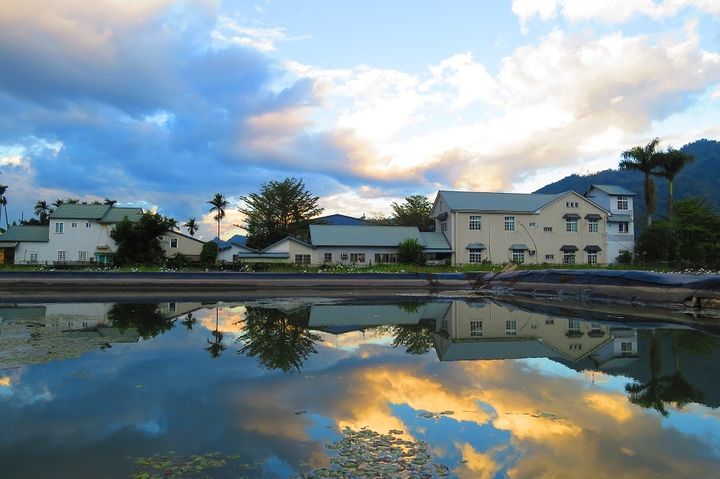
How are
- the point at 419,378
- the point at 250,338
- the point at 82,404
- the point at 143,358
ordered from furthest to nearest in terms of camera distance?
the point at 250,338 → the point at 143,358 → the point at 419,378 → the point at 82,404

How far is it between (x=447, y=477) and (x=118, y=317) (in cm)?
1332

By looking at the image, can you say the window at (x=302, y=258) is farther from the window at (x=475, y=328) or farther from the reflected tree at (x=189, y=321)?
the window at (x=475, y=328)

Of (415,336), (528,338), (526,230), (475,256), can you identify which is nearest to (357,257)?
(475,256)

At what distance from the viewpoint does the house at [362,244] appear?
127 feet

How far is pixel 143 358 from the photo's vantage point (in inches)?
344

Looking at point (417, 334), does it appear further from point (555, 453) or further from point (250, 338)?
point (555, 453)

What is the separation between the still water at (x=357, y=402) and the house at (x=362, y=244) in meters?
26.4

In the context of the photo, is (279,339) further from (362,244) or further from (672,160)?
(672,160)

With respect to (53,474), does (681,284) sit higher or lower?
higher

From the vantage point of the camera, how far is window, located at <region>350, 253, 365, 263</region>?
39.0 meters

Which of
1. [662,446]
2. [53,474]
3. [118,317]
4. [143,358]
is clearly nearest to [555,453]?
[662,446]

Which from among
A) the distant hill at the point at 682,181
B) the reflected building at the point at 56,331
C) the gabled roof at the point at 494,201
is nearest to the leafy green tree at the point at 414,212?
the gabled roof at the point at 494,201

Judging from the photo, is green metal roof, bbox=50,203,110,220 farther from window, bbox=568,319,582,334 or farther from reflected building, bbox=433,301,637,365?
window, bbox=568,319,582,334

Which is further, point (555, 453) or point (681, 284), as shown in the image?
point (681, 284)
